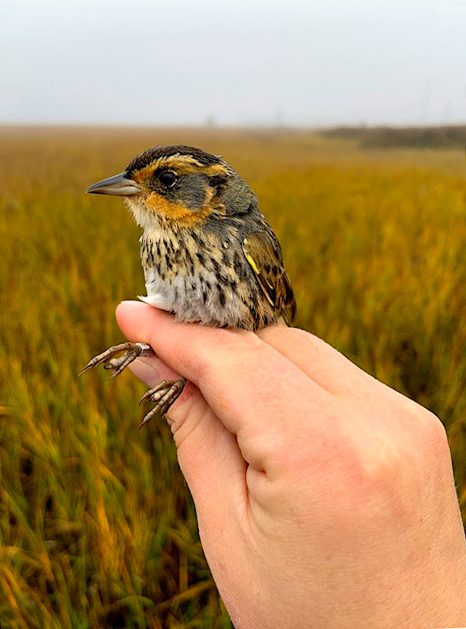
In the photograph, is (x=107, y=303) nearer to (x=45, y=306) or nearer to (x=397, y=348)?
(x=45, y=306)

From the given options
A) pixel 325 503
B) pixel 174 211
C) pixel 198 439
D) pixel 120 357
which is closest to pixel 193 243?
pixel 174 211

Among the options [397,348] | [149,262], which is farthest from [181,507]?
[397,348]

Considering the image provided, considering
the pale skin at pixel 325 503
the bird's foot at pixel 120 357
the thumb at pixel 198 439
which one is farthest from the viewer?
the bird's foot at pixel 120 357

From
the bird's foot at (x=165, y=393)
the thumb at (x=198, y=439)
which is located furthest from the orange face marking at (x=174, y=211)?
the bird's foot at (x=165, y=393)

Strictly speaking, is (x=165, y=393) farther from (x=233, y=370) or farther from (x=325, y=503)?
(x=325, y=503)

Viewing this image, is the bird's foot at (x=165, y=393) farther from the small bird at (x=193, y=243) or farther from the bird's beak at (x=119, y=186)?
the bird's beak at (x=119, y=186)

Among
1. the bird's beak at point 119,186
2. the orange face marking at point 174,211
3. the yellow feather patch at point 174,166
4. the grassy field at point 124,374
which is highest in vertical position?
A: the yellow feather patch at point 174,166

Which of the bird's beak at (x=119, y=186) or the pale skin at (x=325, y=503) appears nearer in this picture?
the pale skin at (x=325, y=503)
